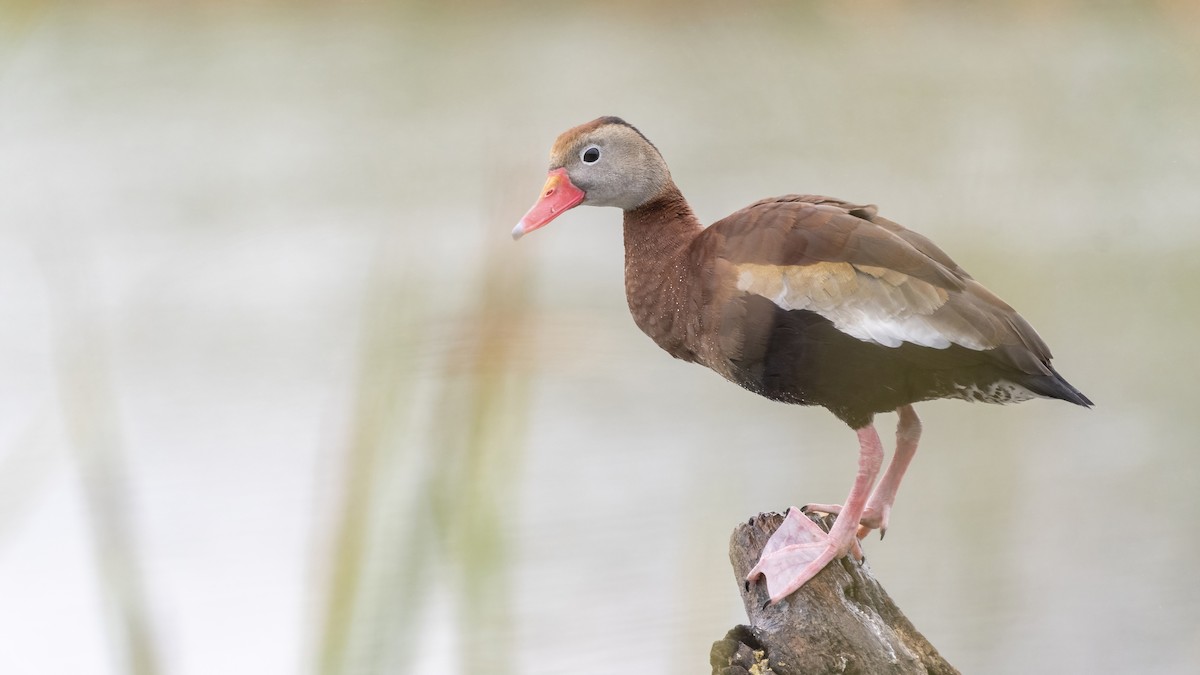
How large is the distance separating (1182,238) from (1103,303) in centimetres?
99

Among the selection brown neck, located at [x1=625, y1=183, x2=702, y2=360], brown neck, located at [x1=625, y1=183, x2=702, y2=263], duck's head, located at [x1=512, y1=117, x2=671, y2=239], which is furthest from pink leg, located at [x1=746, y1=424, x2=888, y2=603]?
duck's head, located at [x1=512, y1=117, x2=671, y2=239]

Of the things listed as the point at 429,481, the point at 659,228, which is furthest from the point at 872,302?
the point at 429,481

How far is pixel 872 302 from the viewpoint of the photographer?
212cm

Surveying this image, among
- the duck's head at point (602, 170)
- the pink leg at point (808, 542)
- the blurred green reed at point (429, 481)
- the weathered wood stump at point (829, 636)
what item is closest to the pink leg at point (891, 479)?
the pink leg at point (808, 542)

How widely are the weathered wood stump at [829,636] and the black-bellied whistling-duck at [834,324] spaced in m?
0.04

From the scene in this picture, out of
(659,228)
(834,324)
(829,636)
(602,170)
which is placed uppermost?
(602,170)

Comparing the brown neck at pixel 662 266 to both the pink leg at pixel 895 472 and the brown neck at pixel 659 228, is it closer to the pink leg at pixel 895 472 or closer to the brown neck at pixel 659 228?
the brown neck at pixel 659 228

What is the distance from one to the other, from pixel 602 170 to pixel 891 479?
0.90 meters

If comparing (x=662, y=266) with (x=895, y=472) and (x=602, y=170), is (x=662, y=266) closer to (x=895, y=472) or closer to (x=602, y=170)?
(x=602, y=170)

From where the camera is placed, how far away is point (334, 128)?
21.2 ft

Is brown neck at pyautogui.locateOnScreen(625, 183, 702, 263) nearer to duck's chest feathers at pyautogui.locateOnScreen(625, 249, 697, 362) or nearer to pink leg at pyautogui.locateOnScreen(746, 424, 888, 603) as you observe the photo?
duck's chest feathers at pyautogui.locateOnScreen(625, 249, 697, 362)

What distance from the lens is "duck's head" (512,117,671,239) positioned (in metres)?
2.57

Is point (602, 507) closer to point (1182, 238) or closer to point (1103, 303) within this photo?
point (1103, 303)

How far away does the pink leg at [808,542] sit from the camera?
2137 mm
